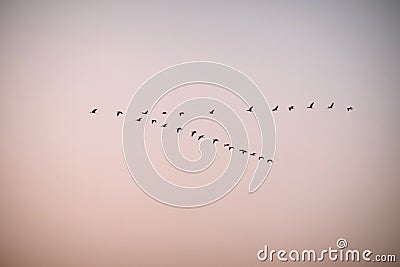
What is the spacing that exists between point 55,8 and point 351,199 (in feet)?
7.33

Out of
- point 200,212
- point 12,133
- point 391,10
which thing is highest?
point 391,10

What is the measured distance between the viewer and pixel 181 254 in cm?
244

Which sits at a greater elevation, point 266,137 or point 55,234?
point 266,137

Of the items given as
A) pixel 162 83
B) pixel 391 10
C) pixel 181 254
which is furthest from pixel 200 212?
pixel 391 10

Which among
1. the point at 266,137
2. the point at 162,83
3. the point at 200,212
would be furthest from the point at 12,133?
the point at 266,137

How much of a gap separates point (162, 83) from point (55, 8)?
833mm

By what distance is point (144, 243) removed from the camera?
8.00 feet

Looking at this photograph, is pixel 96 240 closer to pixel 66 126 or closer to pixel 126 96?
pixel 66 126

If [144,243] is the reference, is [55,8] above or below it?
above

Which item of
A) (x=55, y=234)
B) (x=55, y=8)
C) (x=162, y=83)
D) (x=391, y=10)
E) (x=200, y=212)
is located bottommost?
(x=55, y=234)

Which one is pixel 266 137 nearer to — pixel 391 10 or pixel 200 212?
pixel 200 212

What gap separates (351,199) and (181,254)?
1124mm

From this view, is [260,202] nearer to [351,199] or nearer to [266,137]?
[266,137]

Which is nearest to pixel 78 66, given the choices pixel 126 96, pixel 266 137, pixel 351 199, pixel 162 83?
pixel 126 96
